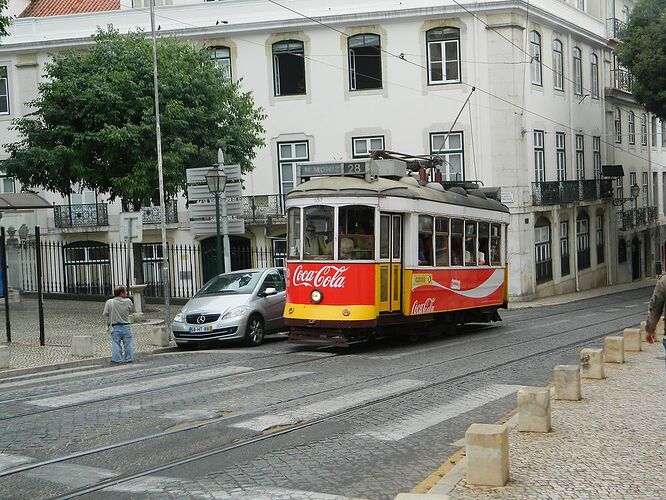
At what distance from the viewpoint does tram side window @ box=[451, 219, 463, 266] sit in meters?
20.8

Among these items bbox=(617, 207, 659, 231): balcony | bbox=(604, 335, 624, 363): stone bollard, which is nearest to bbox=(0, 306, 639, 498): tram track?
bbox=(604, 335, 624, 363): stone bollard

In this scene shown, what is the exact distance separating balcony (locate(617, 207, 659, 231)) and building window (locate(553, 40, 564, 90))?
9933mm

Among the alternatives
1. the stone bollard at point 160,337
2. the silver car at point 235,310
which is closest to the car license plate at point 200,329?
the silver car at point 235,310

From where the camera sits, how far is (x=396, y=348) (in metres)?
19.4

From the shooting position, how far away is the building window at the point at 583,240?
43.9 metres

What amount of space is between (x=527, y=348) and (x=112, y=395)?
882 centimetres

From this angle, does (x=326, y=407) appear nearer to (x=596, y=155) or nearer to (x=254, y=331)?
(x=254, y=331)

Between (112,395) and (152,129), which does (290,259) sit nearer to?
A: (112,395)

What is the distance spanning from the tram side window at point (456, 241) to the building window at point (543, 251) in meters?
17.7

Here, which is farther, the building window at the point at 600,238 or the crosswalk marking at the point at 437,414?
the building window at the point at 600,238

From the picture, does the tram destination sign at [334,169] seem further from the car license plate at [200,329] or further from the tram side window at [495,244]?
the tram side window at [495,244]

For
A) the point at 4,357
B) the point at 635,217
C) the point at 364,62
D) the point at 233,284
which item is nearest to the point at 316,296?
the point at 233,284

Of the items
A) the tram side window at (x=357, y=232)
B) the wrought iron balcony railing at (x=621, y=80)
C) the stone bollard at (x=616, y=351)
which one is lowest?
the stone bollard at (x=616, y=351)

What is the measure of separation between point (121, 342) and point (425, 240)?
603 cm
